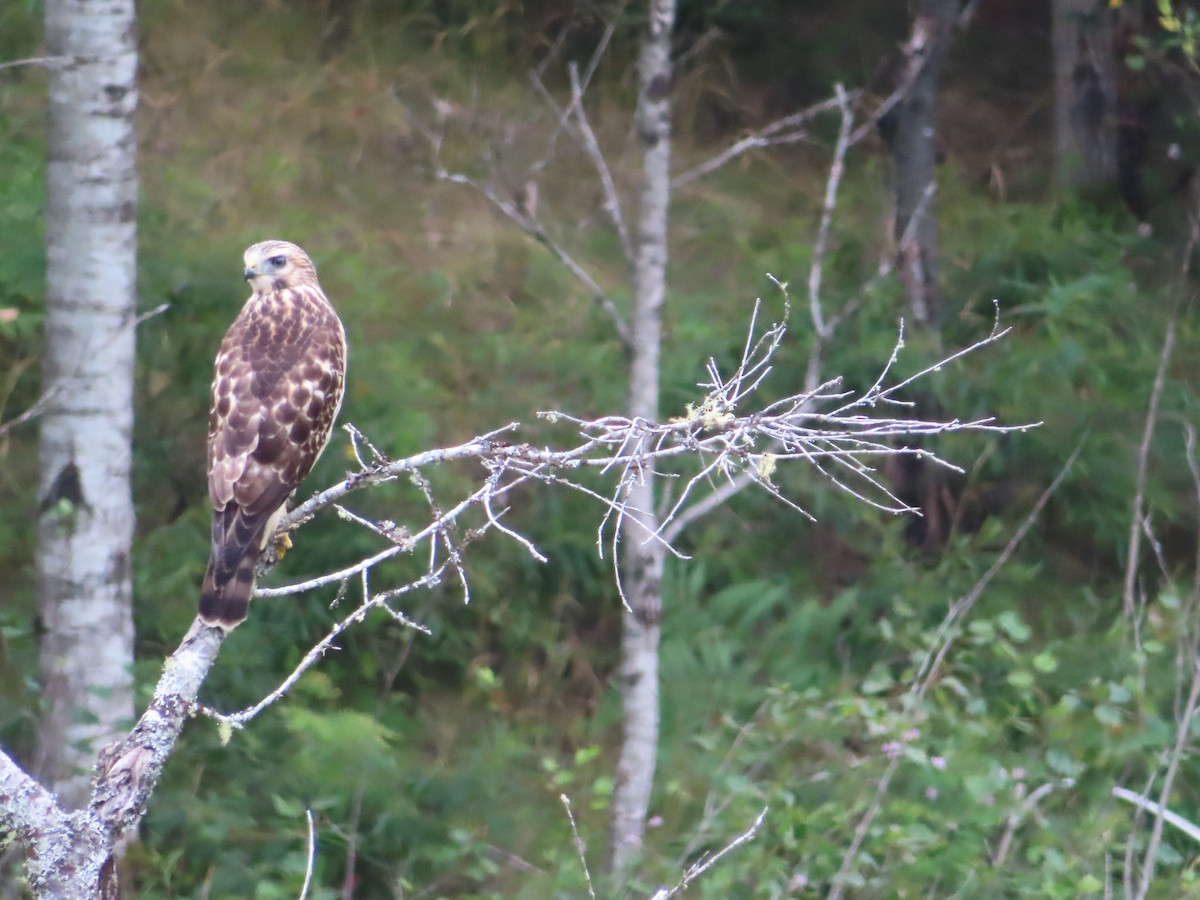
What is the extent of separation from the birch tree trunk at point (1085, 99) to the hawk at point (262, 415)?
4887 mm

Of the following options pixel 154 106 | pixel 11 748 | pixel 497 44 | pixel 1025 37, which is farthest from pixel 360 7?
pixel 11 748

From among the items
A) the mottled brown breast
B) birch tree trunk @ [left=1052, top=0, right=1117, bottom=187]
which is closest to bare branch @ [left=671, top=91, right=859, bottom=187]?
the mottled brown breast

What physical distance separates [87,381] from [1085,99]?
5.70 m

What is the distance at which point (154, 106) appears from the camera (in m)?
7.91

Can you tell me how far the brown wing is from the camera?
3.62m

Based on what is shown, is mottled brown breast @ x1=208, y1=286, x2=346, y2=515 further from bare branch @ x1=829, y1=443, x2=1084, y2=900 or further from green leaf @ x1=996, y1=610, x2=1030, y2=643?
green leaf @ x1=996, y1=610, x2=1030, y2=643

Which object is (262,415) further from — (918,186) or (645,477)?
(918,186)

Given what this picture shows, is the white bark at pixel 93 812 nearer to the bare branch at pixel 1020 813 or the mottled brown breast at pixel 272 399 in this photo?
the mottled brown breast at pixel 272 399

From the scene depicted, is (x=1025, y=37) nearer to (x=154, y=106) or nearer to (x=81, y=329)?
(x=154, y=106)

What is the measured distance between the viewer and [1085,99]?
8.12m

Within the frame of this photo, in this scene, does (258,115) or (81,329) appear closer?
(81,329)

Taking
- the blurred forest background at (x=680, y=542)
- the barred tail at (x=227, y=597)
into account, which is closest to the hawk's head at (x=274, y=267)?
the blurred forest background at (x=680, y=542)

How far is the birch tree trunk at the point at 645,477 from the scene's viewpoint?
14.5 ft

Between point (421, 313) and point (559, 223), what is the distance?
4.22 feet
